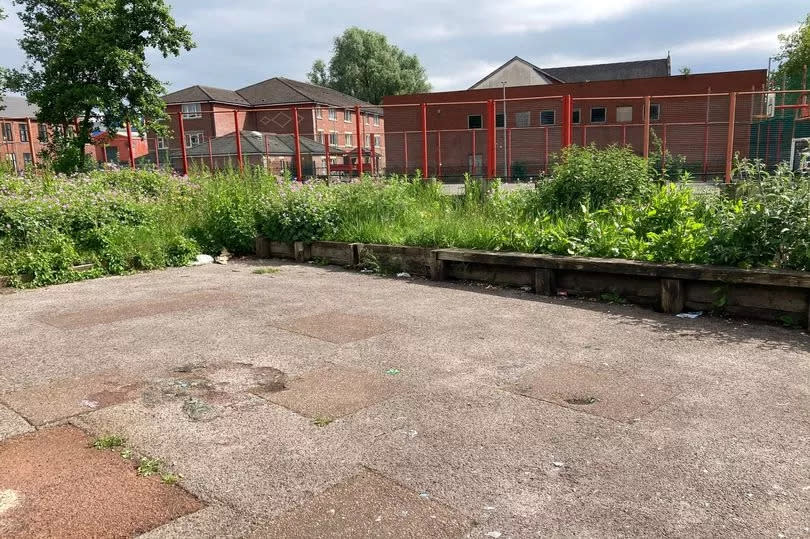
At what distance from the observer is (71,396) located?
4.45 meters

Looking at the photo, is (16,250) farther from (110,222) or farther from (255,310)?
(255,310)

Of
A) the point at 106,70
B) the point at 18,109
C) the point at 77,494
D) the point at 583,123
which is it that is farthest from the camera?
the point at 18,109

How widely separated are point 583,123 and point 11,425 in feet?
122

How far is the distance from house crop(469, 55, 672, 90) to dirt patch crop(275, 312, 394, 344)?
52784 millimetres

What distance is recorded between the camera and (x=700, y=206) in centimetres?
785

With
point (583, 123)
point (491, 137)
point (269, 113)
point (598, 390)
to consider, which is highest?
point (269, 113)

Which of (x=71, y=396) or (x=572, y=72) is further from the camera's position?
(x=572, y=72)

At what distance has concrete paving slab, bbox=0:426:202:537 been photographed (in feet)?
9.40

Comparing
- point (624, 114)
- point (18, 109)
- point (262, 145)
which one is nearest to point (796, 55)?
point (624, 114)

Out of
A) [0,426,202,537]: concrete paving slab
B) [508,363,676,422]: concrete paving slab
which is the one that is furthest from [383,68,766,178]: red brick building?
[0,426,202,537]: concrete paving slab

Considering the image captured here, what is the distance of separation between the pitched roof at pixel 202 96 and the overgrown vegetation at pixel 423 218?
5313 cm

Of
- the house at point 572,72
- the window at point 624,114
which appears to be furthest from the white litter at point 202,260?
the house at point 572,72

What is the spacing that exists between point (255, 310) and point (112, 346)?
5.50 ft

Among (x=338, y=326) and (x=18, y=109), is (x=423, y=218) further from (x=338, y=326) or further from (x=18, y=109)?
(x=18, y=109)
